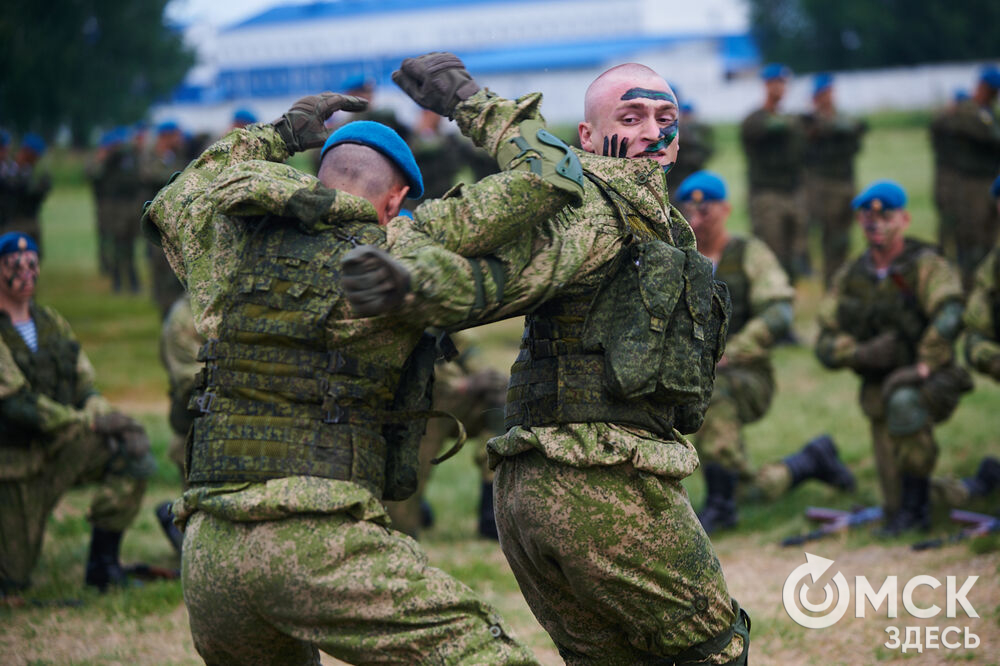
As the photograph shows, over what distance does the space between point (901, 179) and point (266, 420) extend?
22.2m

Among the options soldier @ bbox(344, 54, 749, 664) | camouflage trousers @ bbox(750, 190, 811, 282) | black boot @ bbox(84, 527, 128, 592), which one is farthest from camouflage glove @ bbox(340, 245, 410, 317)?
camouflage trousers @ bbox(750, 190, 811, 282)

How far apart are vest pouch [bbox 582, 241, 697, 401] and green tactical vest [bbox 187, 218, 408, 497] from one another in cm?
75

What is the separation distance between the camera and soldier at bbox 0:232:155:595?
7023mm

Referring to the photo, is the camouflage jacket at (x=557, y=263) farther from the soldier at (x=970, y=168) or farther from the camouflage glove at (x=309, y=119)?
the soldier at (x=970, y=168)

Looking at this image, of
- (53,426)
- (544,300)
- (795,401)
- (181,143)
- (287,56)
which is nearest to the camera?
(544,300)

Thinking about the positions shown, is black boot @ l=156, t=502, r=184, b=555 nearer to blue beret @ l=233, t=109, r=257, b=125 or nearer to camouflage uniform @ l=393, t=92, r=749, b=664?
blue beret @ l=233, t=109, r=257, b=125

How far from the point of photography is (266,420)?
11.9 feet

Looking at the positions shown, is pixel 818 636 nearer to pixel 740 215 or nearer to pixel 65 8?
pixel 740 215

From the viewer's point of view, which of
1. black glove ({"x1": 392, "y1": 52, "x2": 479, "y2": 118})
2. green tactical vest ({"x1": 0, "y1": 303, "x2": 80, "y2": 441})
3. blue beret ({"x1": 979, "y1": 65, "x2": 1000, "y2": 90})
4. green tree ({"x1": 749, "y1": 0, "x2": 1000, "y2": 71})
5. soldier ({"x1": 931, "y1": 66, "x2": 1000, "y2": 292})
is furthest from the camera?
green tree ({"x1": 749, "y1": 0, "x2": 1000, "y2": 71})

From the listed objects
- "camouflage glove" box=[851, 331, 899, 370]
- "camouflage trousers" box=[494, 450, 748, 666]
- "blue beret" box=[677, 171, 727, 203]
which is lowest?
"camouflage trousers" box=[494, 450, 748, 666]

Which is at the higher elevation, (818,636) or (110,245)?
(110,245)

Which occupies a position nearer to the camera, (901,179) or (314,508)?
(314,508)

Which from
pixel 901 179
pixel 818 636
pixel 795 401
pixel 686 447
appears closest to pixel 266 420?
pixel 686 447

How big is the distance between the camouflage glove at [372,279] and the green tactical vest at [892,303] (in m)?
5.32
